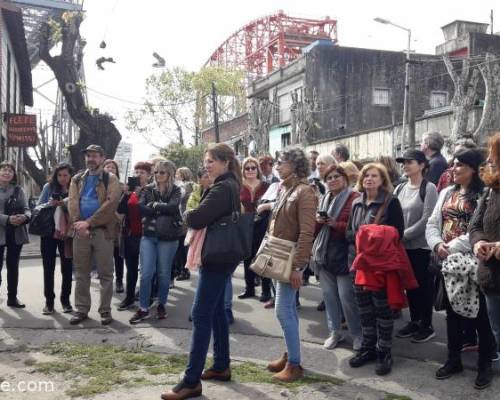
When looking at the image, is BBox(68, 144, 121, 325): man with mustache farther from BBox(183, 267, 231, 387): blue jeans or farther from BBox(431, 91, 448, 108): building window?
BBox(431, 91, 448, 108): building window

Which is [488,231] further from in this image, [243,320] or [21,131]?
[21,131]

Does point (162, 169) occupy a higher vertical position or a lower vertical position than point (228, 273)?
higher

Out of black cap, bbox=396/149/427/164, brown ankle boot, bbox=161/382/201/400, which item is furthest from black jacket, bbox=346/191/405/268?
brown ankle boot, bbox=161/382/201/400

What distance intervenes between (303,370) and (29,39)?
30.6 metres

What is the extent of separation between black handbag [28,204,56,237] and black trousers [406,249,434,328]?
432 centimetres

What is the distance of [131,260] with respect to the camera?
706 centimetres

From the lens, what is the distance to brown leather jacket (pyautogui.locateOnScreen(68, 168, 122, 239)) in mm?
6250

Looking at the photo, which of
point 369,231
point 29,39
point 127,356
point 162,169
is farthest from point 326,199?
point 29,39

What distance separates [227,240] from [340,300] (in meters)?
1.85

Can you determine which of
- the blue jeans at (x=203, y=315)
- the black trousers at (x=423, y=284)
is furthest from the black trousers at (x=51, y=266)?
the black trousers at (x=423, y=284)

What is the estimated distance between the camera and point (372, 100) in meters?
33.8

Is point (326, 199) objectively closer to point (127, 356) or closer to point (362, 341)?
point (362, 341)

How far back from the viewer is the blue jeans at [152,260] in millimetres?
6254

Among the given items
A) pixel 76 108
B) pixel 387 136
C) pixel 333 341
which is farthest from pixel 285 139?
pixel 333 341
